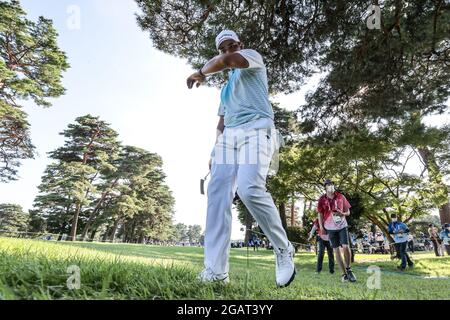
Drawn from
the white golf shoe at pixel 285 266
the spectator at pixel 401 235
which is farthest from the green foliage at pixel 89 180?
the white golf shoe at pixel 285 266

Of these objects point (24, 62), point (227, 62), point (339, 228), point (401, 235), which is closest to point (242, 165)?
point (227, 62)

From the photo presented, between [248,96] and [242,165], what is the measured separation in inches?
22.4

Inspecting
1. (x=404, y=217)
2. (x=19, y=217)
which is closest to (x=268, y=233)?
(x=404, y=217)

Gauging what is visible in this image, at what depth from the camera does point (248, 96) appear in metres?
2.67

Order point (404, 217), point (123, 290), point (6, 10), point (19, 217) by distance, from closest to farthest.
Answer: point (123, 290)
point (404, 217)
point (6, 10)
point (19, 217)

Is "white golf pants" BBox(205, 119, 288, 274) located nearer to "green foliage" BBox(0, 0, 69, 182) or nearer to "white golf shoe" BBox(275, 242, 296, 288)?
"white golf shoe" BBox(275, 242, 296, 288)

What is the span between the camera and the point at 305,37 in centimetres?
757

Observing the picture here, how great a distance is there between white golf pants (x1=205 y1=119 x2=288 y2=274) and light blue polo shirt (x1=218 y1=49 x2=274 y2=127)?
8 cm

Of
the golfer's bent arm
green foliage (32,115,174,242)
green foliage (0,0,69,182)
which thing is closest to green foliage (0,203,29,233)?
green foliage (32,115,174,242)

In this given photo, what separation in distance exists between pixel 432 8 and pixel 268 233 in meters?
6.71

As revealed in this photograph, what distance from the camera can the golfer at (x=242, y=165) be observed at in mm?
2416

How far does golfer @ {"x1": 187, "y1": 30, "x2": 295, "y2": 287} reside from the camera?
2416 mm

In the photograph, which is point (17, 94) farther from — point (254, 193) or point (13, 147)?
point (254, 193)

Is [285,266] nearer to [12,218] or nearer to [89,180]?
[89,180]
